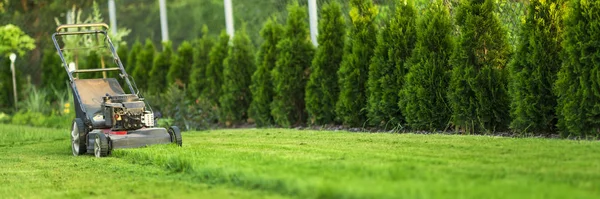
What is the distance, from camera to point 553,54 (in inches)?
A: 373

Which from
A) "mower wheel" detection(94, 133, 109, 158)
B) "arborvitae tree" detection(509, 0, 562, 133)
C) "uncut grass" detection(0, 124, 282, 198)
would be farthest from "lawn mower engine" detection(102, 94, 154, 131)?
"arborvitae tree" detection(509, 0, 562, 133)

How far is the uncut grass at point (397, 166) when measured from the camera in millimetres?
5195

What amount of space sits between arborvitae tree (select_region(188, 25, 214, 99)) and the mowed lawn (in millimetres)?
6307

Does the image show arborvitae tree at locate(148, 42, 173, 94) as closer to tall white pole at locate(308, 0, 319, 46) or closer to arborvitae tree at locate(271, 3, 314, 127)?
tall white pole at locate(308, 0, 319, 46)

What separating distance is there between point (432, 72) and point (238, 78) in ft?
16.6

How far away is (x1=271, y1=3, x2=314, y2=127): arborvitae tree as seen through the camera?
13.4 meters

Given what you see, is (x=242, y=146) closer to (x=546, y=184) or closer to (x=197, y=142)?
(x=197, y=142)

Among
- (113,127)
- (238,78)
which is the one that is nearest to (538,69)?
(113,127)

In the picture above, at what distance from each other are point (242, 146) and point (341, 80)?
3.27 metres

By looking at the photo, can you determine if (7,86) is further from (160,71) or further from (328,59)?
(328,59)

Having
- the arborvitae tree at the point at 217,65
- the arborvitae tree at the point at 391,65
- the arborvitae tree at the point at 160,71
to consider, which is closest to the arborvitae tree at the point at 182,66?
the arborvitae tree at the point at 160,71

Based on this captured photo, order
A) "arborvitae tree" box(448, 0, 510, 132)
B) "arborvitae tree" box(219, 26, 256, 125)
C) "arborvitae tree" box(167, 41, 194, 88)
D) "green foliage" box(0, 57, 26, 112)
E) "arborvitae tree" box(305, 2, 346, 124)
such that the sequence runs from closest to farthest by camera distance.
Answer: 1. "arborvitae tree" box(448, 0, 510, 132)
2. "arborvitae tree" box(305, 2, 346, 124)
3. "arborvitae tree" box(219, 26, 256, 125)
4. "arborvitae tree" box(167, 41, 194, 88)
5. "green foliage" box(0, 57, 26, 112)

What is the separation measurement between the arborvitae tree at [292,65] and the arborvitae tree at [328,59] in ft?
2.00

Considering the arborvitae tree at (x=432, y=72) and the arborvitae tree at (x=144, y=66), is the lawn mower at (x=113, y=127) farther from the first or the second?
the arborvitae tree at (x=144, y=66)
